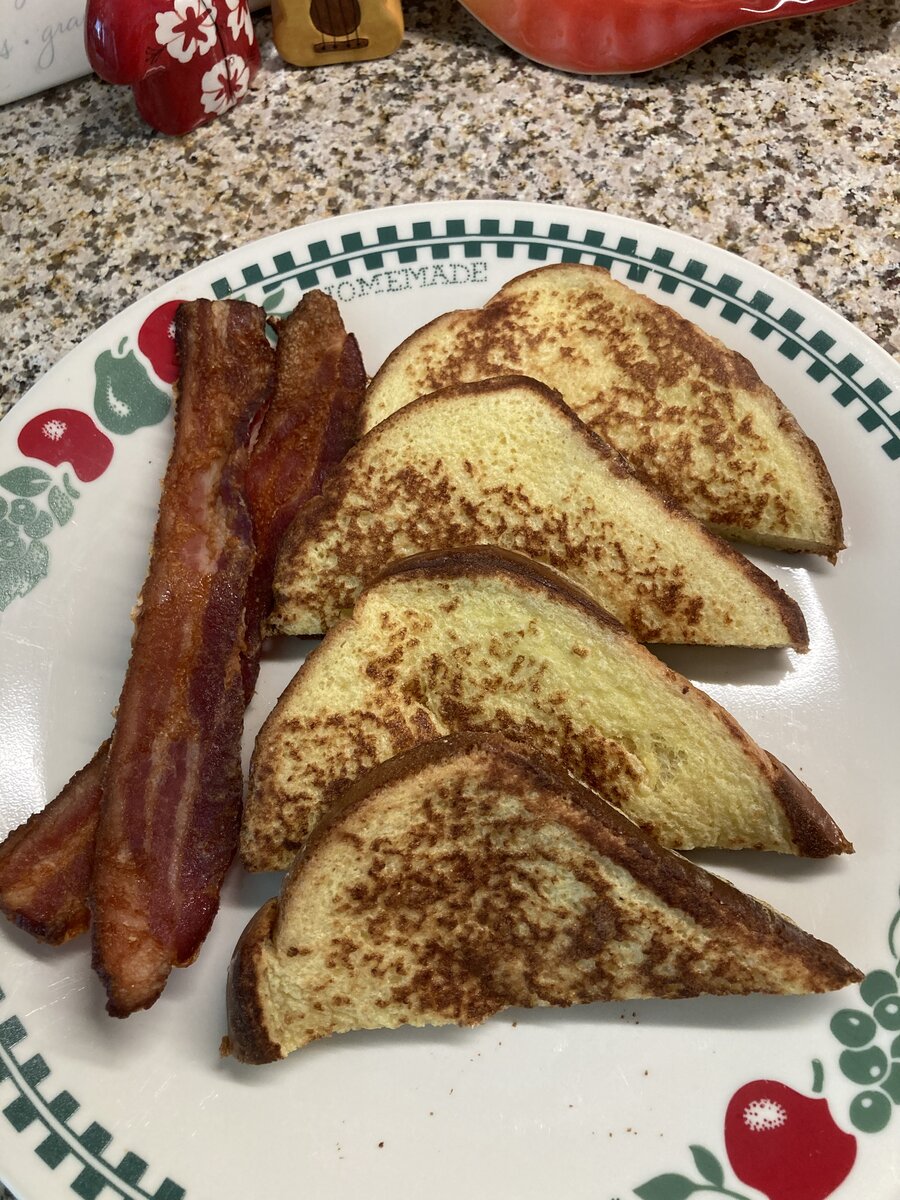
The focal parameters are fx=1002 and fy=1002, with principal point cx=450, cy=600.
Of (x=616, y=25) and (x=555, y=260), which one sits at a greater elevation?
(x=616, y=25)

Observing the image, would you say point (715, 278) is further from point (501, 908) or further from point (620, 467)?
point (501, 908)

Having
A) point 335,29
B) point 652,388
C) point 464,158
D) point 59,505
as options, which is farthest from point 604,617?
point 335,29

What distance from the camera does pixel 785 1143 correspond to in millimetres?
1603

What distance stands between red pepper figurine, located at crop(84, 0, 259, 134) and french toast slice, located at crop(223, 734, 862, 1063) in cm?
183

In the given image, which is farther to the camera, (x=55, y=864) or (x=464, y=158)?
(x=464, y=158)

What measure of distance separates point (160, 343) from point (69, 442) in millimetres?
319

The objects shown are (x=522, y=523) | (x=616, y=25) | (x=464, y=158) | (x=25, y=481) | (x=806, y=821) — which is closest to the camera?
(x=806, y=821)

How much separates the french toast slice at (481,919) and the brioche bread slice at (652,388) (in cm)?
76

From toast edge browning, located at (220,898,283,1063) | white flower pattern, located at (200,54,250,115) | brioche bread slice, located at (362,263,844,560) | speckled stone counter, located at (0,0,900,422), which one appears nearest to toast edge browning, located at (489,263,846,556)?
brioche bread slice, located at (362,263,844,560)

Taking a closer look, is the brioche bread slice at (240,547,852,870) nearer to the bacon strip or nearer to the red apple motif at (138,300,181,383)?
the bacon strip

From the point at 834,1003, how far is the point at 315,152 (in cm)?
248

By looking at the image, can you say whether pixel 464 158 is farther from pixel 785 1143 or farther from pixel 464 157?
pixel 785 1143

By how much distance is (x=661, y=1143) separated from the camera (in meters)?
1.63

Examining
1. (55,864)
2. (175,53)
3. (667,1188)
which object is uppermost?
(175,53)
